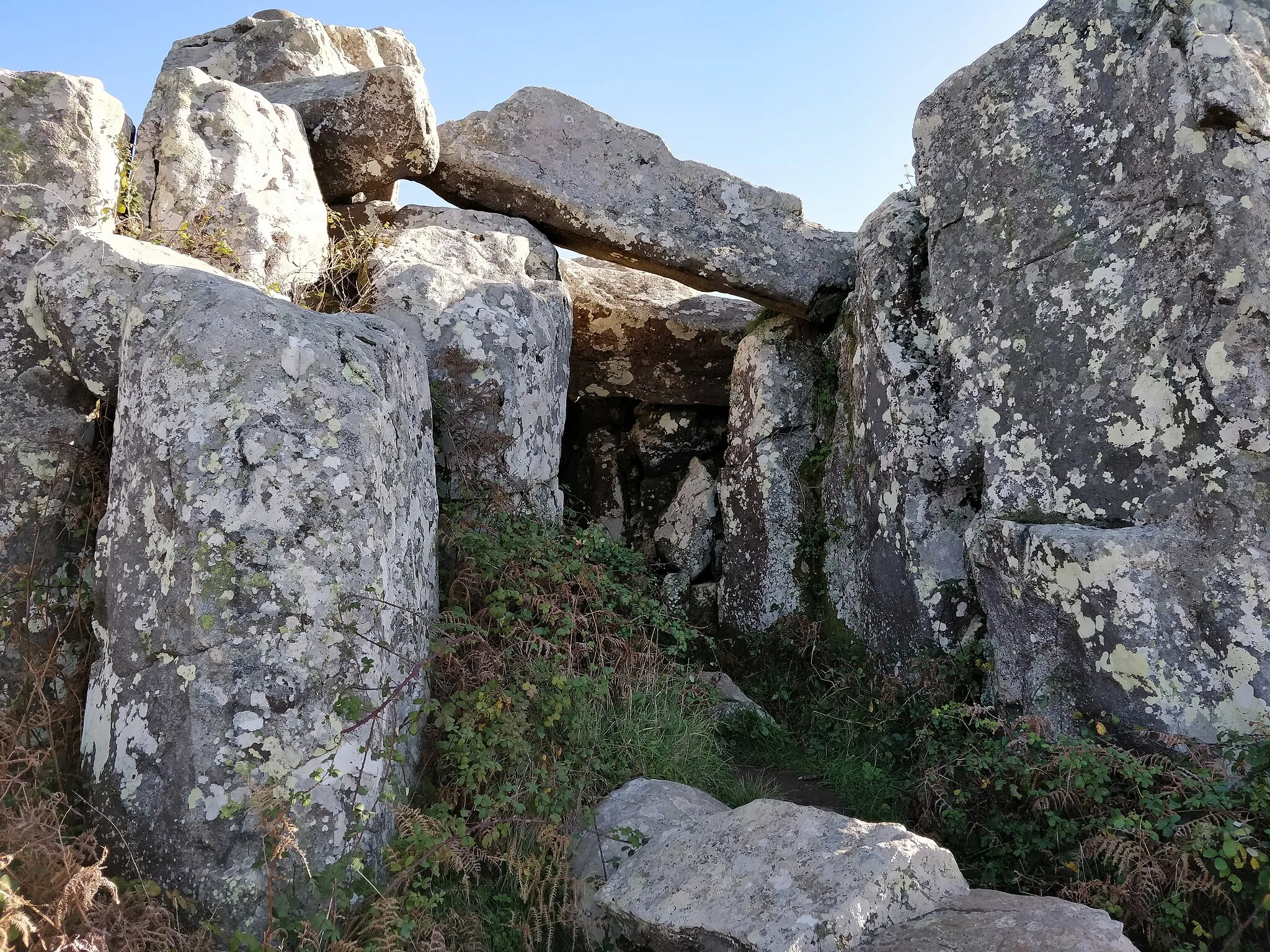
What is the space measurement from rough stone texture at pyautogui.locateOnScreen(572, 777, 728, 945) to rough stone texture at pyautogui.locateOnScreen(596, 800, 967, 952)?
0.49 ft

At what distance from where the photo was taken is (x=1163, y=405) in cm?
424

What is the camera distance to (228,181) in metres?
5.25

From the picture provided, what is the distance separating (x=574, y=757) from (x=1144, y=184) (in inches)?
161

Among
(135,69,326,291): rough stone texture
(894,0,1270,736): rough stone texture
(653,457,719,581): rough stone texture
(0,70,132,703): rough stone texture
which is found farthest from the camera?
(653,457,719,581): rough stone texture

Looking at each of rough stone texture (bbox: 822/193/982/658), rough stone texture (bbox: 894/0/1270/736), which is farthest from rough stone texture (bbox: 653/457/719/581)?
rough stone texture (bbox: 894/0/1270/736)

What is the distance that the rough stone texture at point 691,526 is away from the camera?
7.42m

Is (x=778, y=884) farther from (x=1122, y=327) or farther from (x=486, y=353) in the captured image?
(x=486, y=353)

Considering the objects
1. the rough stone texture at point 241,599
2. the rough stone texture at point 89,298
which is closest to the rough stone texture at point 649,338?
the rough stone texture at point 89,298

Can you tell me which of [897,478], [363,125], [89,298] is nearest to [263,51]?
[363,125]

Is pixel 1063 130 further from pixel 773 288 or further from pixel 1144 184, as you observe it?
pixel 773 288

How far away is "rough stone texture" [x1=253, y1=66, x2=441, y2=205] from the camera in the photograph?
6.38 metres

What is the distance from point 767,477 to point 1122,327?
2948 millimetres

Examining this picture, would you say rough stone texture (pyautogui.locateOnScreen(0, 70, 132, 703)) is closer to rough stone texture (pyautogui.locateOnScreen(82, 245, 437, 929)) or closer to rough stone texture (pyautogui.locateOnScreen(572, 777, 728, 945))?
rough stone texture (pyautogui.locateOnScreen(82, 245, 437, 929))

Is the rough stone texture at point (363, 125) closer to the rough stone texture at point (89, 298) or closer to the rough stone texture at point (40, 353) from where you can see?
the rough stone texture at point (40, 353)
